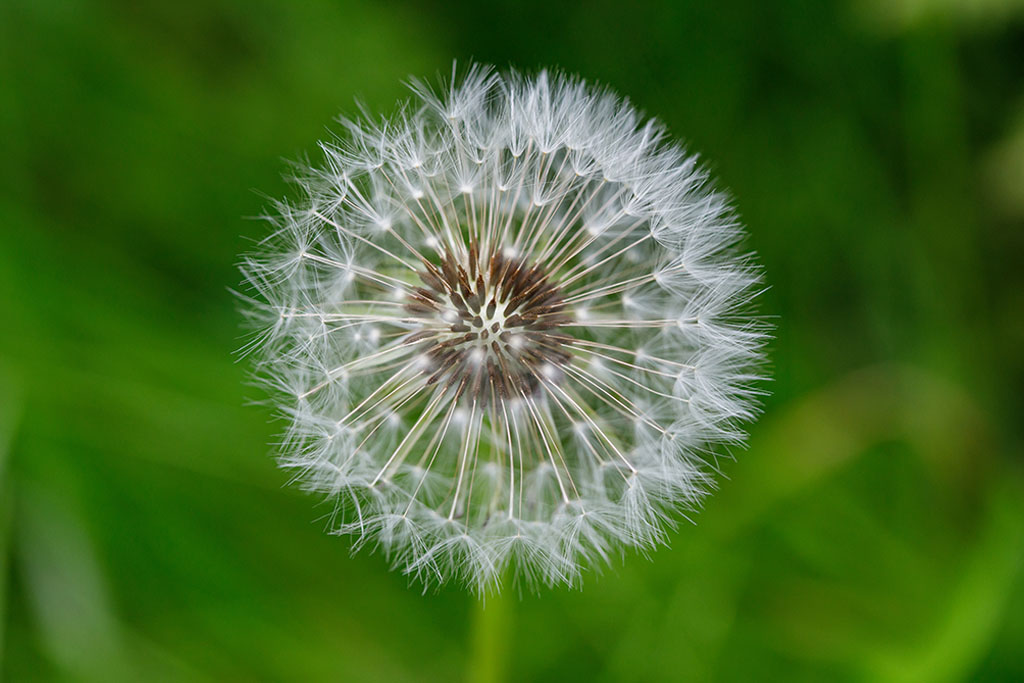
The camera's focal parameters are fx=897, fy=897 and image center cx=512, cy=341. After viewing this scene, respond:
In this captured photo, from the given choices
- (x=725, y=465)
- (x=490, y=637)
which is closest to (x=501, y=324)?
(x=490, y=637)

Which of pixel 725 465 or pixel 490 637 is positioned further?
pixel 725 465

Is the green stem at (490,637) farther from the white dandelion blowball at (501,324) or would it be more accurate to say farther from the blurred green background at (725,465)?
the blurred green background at (725,465)

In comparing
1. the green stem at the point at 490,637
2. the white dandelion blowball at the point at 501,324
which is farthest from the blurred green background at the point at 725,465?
the white dandelion blowball at the point at 501,324

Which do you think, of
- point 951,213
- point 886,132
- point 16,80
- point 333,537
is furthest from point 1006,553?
point 16,80

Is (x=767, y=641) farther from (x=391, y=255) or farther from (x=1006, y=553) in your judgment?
(x=391, y=255)

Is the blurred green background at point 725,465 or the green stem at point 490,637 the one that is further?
the blurred green background at point 725,465

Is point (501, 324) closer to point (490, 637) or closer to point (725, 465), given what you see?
point (490, 637)
